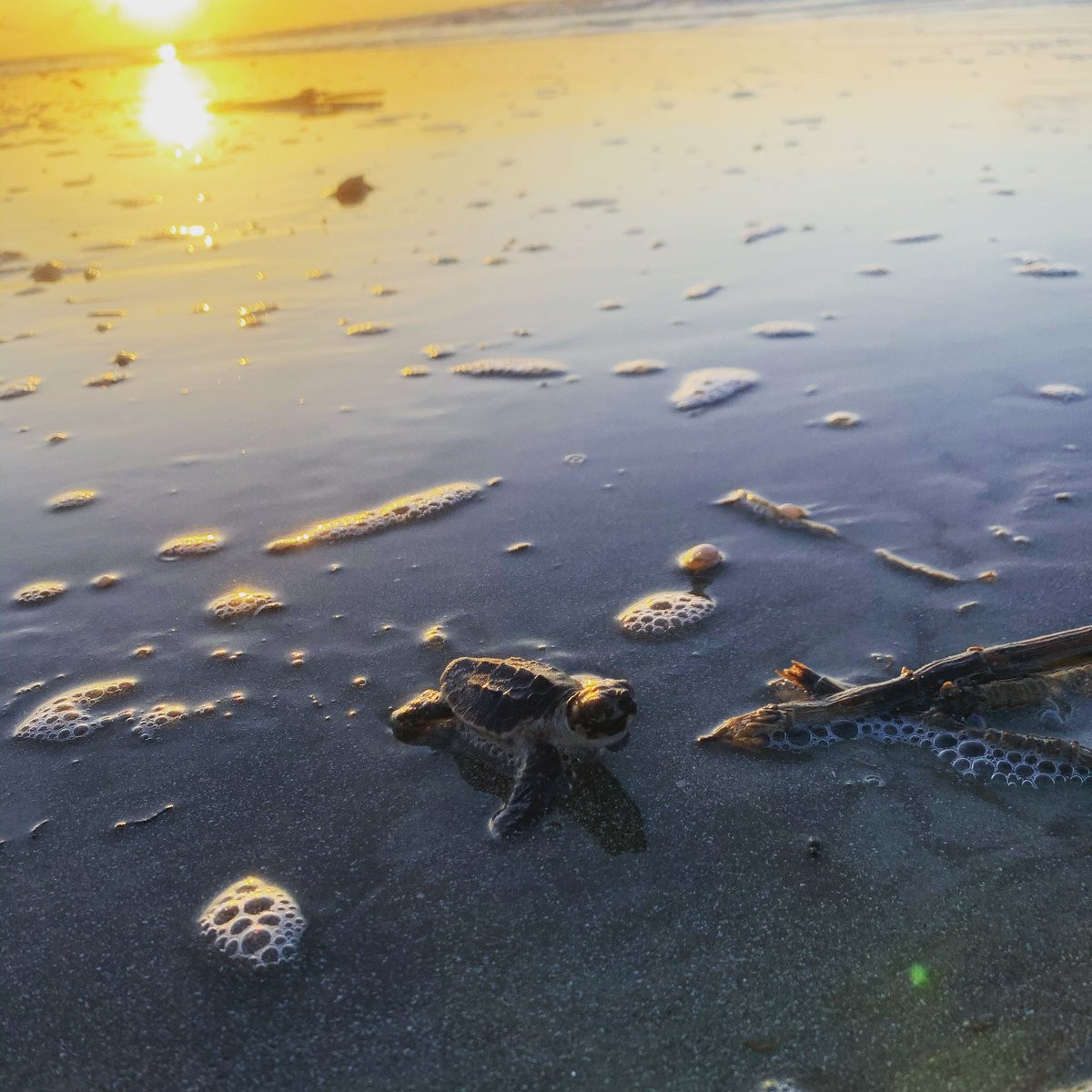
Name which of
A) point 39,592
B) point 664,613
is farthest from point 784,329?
point 39,592

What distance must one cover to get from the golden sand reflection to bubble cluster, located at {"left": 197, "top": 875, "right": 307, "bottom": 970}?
1246 cm

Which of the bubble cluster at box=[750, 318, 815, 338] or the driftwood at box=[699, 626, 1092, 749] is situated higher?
the bubble cluster at box=[750, 318, 815, 338]

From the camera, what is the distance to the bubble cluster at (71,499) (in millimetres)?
4305

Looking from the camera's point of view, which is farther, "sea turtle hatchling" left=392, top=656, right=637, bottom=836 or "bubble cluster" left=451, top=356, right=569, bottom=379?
"bubble cluster" left=451, top=356, right=569, bottom=379

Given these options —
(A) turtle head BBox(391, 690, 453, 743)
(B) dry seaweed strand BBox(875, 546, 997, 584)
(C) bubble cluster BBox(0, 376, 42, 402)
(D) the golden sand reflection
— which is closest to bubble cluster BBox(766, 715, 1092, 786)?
(B) dry seaweed strand BBox(875, 546, 997, 584)

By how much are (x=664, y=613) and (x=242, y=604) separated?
1.50 meters

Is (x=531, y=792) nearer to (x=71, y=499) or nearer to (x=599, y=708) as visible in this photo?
(x=599, y=708)

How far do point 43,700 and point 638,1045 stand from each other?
85.0 inches

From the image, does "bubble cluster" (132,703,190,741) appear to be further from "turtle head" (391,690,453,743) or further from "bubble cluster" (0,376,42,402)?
"bubble cluster" (0,376,42,402)

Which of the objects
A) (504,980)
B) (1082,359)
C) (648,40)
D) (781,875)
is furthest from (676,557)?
(648,40)

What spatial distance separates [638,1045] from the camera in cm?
192

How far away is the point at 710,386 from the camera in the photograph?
5.01m

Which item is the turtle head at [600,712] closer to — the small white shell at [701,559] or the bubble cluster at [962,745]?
the bubble cluster at [962,745]

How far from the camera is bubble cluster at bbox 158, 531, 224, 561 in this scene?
3.85 metres
